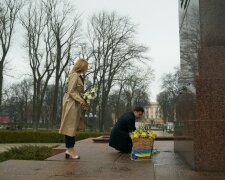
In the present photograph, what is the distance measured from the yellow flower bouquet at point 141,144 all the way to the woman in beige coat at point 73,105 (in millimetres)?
1079

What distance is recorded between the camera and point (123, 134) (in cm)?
707

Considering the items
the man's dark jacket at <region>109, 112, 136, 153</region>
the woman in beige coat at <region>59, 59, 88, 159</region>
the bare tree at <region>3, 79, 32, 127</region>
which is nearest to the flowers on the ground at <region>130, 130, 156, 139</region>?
the man's dark jacket at <region>109, 112, 136, 153</region>

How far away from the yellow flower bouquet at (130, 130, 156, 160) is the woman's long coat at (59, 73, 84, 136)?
1.09 meters

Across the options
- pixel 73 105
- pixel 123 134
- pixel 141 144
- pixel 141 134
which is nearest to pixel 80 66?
pixel 73 105

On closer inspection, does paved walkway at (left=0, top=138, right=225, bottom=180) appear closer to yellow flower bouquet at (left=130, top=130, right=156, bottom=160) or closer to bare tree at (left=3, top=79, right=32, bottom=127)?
yellow flower bouquet at (left=130, top=130, right=156, bottom=160)

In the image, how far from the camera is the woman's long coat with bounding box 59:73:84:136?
5719 mm

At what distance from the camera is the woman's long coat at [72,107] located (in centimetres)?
572

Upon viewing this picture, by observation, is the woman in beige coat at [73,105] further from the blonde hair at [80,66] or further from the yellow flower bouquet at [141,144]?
the yellow flower bouquet at [141,144]

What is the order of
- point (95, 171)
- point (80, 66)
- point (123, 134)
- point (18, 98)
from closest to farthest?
point (95, 171) < point (80, 66) < point (123, 134) < point (18, 98)

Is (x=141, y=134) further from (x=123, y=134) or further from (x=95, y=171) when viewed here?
(x=95, y=171)

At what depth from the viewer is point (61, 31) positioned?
33.9 meters

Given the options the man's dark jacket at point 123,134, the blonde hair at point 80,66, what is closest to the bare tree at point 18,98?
the man's dark jacket at point 123,134

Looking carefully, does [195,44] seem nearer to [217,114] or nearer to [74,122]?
[217,114]

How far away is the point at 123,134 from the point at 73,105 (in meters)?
1.75
